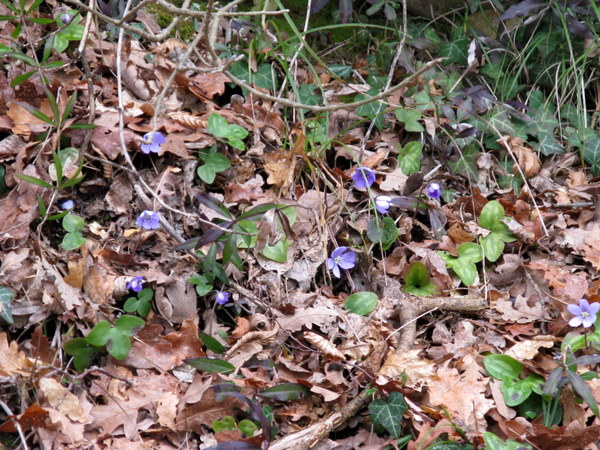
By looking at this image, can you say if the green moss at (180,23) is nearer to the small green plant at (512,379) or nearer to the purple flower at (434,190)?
the purple flower at (434,190)

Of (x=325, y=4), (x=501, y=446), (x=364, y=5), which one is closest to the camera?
(x=501, y=446)

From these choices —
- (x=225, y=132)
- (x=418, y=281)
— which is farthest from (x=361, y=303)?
(x=225, y=132)

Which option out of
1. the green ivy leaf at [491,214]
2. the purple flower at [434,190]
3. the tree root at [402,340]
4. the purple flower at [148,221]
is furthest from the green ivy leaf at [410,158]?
the purple flower at [148,221]

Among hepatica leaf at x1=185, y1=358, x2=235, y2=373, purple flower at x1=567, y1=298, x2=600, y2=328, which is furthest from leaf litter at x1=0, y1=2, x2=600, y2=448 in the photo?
purple flower at x1=567, y1=298, x2=600, y2=328

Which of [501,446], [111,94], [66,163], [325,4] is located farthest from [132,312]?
[325,4]

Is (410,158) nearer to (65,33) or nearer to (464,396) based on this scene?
(464,396)

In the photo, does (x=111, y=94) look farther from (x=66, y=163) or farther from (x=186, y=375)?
(x=186, y=375)
